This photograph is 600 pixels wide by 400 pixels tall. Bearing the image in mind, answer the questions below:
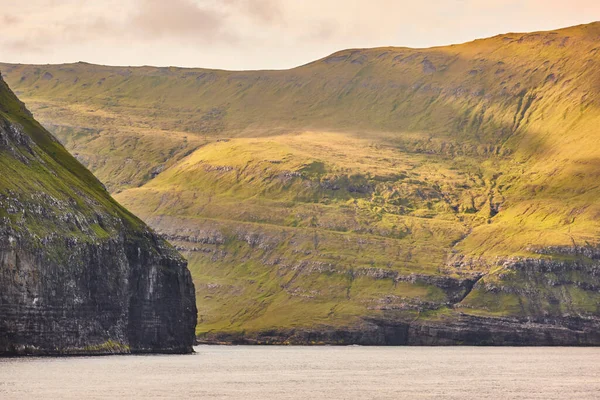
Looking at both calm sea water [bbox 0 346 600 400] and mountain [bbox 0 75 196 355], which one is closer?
calm sea water [bbox 0 346 600 400]

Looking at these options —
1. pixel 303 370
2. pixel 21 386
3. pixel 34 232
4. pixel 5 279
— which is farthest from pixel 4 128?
pixel 21 386

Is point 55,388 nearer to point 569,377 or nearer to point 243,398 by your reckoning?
point 243,398

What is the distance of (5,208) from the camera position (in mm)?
170000

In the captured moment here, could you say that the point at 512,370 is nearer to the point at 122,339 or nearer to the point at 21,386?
the point at 122,339

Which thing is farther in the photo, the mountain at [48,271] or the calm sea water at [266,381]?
the mountain at [48,271]

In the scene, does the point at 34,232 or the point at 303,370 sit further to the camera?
the point at 303,370

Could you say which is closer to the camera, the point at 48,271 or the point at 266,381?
the point at 266,381

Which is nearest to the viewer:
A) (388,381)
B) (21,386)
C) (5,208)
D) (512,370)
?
(21,386)

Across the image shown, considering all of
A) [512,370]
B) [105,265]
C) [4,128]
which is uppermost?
[4,128]

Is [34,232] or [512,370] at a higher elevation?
[34,232]

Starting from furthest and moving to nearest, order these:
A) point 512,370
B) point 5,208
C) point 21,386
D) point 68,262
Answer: point 512,370 < point 68,262 < point 5,208 < point 21,386

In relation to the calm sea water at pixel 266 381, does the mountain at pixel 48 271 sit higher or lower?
higher

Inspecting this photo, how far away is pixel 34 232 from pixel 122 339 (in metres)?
32.4

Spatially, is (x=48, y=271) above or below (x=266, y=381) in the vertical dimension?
above
